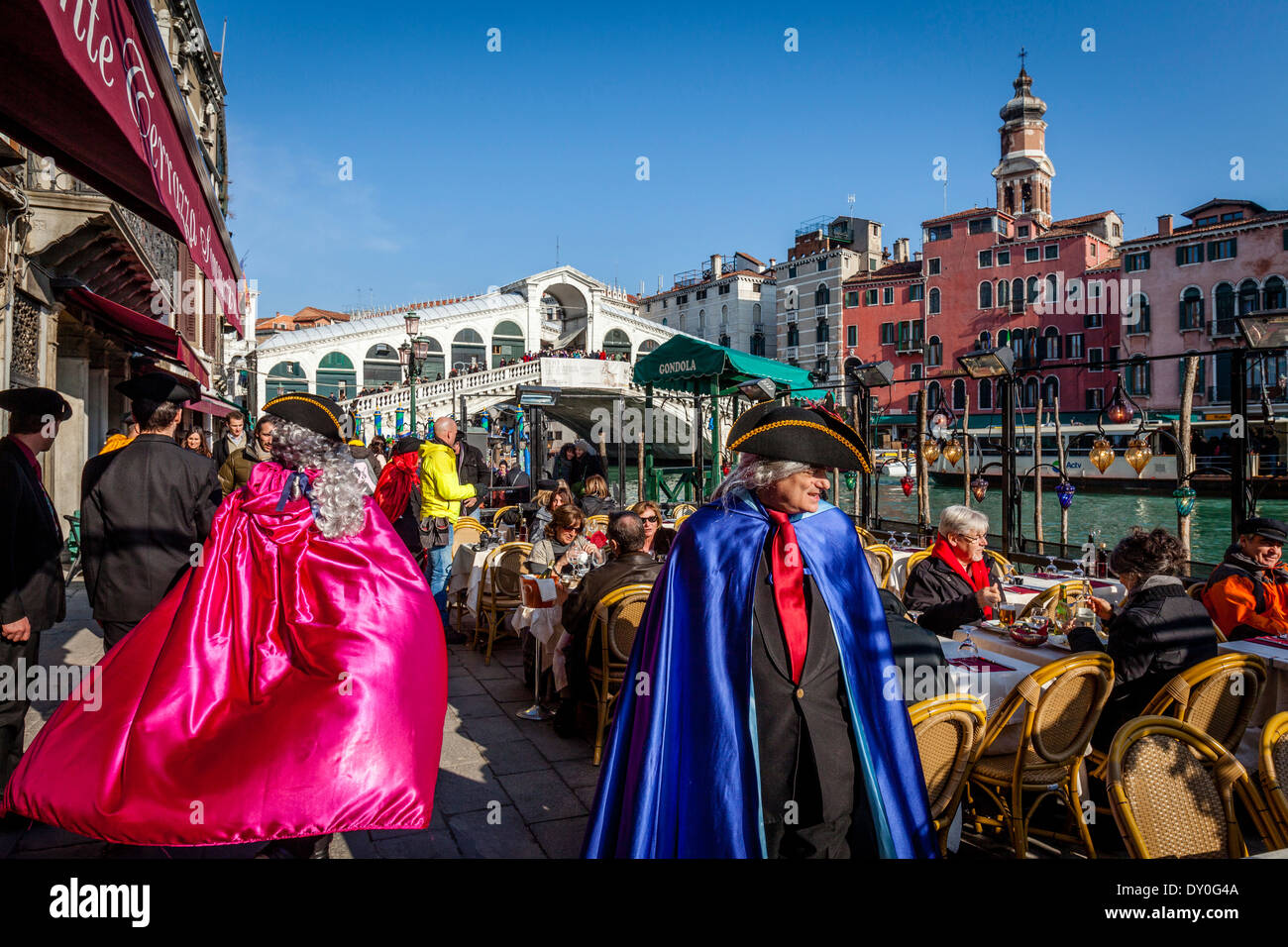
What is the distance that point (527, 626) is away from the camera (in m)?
4.83

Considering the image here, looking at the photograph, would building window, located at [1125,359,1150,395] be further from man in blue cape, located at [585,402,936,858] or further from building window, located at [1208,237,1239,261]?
man in blue cape, located at [585,402,936,858]

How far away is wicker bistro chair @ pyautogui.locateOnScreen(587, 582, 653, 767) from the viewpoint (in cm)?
379

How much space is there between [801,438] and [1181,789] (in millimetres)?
1296

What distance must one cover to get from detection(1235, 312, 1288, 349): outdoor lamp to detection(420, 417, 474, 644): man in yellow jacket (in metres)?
5.51

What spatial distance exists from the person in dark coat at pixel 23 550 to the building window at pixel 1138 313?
44860mm

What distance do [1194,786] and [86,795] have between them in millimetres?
3129

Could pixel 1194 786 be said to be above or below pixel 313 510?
below

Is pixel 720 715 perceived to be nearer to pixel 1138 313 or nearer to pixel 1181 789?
pixel 1181 789

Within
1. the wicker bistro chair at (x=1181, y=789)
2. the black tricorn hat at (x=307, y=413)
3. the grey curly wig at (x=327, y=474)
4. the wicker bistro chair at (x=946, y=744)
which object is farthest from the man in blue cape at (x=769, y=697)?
the black tricorn hat at (x=307, y=413)

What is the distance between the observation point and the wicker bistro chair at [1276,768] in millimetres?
1982

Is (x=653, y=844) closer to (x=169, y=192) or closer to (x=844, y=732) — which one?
(x=844, y=732)
